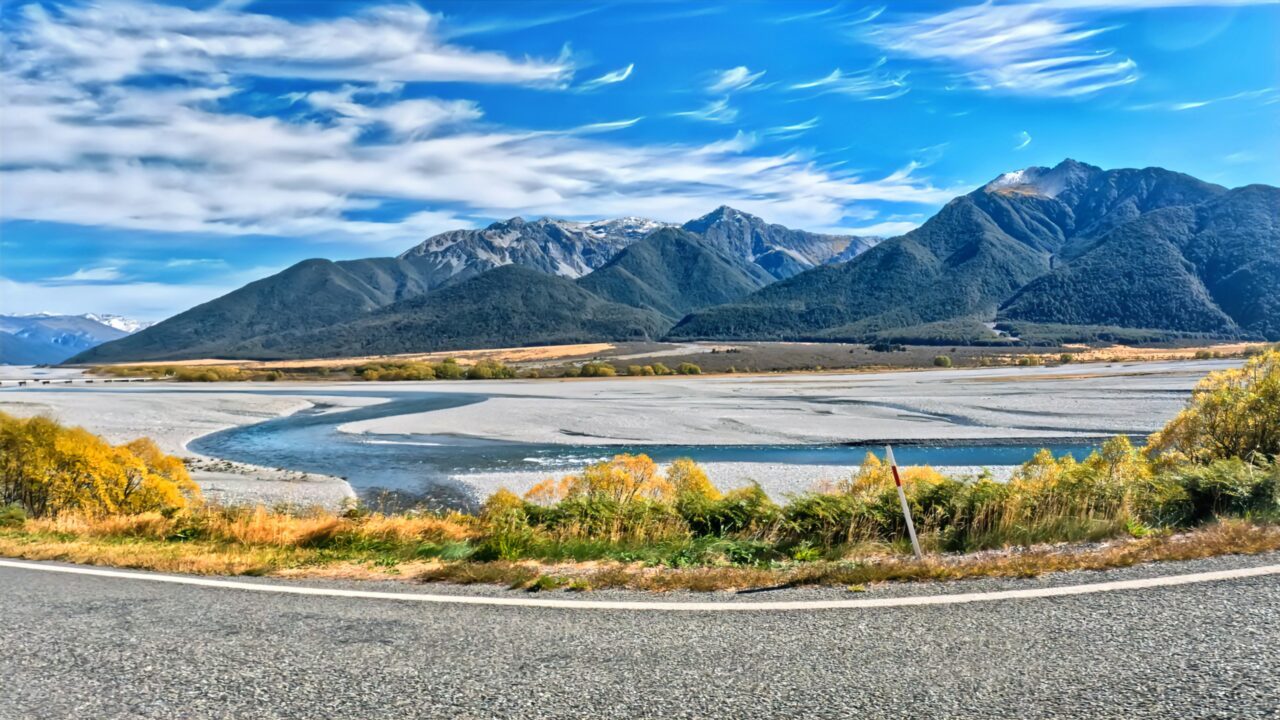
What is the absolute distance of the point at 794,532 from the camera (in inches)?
437

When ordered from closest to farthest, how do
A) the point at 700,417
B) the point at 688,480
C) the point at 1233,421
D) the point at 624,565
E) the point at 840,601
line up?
the point at 840,601 < the point at 624,565 < the point at 1233,421 < the point at 688,480 < the point at 700,417

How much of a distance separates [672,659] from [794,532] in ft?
19.2

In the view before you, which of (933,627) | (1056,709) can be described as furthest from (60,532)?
(1056,709)

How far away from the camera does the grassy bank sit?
Result: 8.37 metres

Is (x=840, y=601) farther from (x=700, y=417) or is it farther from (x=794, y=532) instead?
(x=700, y=417)

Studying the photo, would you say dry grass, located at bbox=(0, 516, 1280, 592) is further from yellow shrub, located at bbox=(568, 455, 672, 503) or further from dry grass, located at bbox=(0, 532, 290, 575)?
yellow shrub, located at bbox=(568, 455, 672, 503)

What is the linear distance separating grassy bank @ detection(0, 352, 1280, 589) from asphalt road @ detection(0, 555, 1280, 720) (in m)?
1.16

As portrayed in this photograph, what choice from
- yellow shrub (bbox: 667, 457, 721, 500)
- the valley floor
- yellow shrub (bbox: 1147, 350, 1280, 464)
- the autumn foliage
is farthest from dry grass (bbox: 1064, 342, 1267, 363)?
the autumn foliage

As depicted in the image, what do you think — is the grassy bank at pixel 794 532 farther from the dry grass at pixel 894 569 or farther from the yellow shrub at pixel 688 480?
the yellow shrub at pixel 688 480

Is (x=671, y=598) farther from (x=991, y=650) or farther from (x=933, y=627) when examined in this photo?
(x=991, y=650)

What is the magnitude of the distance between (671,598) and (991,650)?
9.87 feet

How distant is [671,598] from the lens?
7445 millimetres

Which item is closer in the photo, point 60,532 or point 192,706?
point 192,706

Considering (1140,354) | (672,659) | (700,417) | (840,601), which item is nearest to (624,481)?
(840,601)
